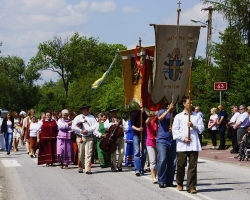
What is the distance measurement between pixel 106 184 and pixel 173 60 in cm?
307

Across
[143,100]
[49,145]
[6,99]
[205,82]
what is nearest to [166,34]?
[143,100]

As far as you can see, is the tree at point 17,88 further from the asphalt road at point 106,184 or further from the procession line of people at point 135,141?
the asphalt road at point 106,184

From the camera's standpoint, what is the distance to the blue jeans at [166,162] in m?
13.9

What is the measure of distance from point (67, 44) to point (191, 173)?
85217mm

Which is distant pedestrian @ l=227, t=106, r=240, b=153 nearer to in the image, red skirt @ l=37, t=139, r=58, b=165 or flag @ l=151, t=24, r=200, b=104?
red skirt @ l=37, t=139, r=58, b=165

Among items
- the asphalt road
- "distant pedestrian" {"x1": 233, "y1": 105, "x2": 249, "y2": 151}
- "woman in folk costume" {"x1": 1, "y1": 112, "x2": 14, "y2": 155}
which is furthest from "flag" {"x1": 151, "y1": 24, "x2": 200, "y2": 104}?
"woman in folk costume" {"x1": 1, "y1": 112, "x2": 14, "y2": 155}

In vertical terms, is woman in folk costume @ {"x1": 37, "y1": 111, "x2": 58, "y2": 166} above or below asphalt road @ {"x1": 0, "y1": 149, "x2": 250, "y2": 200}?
above

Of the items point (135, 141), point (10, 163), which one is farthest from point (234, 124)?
point (135, 141)

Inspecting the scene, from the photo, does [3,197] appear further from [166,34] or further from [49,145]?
[49,145]

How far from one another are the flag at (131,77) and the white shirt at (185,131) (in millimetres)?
3701

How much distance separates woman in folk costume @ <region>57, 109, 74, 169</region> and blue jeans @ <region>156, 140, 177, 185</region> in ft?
19.9

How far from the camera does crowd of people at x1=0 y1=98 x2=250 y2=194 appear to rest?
13.2m

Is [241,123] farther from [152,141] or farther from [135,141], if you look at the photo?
[152,141]

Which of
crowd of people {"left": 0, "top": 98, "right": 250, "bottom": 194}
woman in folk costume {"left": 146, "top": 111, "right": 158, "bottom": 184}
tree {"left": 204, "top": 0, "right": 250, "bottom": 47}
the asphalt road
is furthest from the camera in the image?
tree {"left": 204, "top": 0, "right": 250, "bottom": 47}
